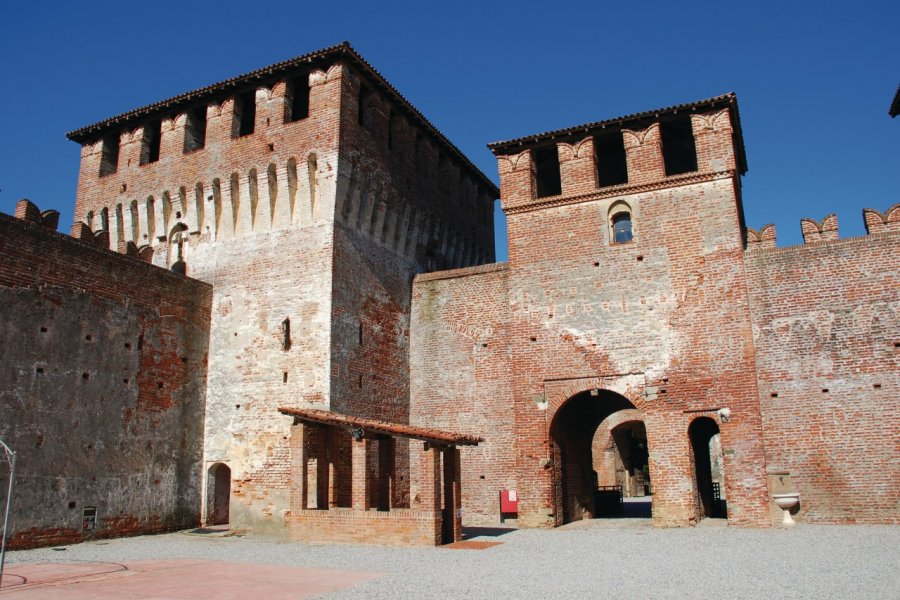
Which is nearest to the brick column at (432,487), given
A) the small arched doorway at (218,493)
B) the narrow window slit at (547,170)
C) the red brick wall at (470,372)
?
the red brick wall at (470,372)

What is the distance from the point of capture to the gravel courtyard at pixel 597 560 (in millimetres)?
7867

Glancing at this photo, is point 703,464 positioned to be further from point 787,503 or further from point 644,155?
point 644,155

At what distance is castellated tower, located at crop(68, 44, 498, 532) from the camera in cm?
1596

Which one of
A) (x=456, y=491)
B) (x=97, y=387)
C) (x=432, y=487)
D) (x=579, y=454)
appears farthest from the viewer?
(x=579, y=454)

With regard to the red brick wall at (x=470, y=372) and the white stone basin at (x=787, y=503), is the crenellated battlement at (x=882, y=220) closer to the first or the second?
the white stone basin at (x=787, y=503)

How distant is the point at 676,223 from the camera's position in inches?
630

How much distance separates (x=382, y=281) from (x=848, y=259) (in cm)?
1036

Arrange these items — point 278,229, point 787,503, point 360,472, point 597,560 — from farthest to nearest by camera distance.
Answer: point 278,229 < point 360,472 < point 787,503 < point 597,560

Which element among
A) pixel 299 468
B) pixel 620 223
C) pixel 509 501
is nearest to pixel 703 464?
pixel 509 501

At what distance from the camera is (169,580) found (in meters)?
8.94

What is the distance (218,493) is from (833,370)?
13579 mm

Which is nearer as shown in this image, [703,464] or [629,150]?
[629,150]

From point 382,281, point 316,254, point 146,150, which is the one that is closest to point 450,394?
point 382,281

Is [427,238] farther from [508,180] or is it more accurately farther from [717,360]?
[717,360]
